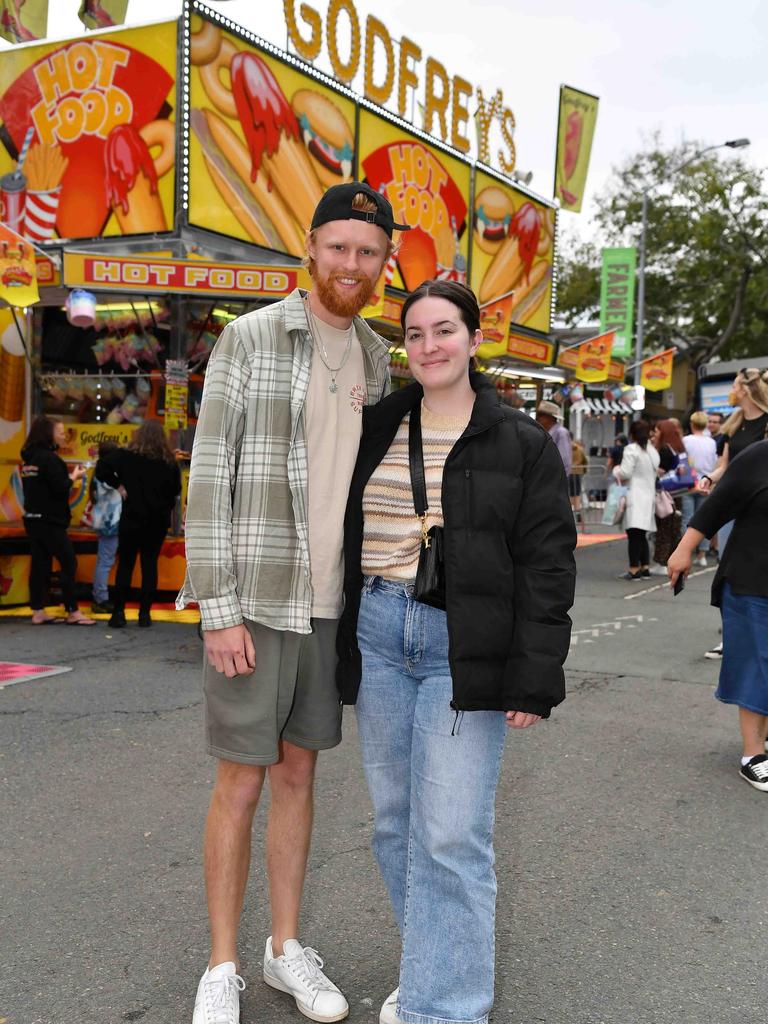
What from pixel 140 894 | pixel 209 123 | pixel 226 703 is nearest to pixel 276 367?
pixel 226 703

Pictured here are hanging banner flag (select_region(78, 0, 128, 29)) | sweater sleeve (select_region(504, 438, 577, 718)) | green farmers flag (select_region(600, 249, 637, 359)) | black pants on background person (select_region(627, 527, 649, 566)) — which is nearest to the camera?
sweater sleeve (select_region(504, 438, 577, 718))

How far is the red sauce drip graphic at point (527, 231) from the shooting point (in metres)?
18.1

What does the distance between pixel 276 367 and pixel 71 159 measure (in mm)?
10015

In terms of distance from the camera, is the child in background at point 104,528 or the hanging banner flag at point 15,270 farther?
the child in background at point 104,528

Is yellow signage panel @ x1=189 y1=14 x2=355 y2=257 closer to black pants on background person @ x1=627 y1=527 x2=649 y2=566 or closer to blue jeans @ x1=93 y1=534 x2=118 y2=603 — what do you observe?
blue jeans @ x1=93 y1=534 x2=118 y2=603

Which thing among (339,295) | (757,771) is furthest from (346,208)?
(757,771)

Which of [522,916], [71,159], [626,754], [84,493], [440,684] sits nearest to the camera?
[440,684]

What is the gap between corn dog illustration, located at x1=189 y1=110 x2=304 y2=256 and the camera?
35.8 ft

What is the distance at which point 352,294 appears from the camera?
2742 mm

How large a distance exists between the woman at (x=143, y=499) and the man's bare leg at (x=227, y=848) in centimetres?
624

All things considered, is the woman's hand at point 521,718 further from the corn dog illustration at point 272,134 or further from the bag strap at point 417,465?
the corn dog illustration at point 272,134

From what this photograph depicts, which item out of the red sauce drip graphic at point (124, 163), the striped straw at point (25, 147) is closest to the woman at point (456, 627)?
the red sauce drip graphic at point (124, 163)

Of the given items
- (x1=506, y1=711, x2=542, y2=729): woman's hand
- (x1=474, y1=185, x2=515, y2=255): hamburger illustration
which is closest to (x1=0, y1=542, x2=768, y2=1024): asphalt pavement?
(x1=506, y1=711, x2=542, y2=729): woman's hand

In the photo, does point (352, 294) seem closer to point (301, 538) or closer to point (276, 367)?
point (276, 367)
